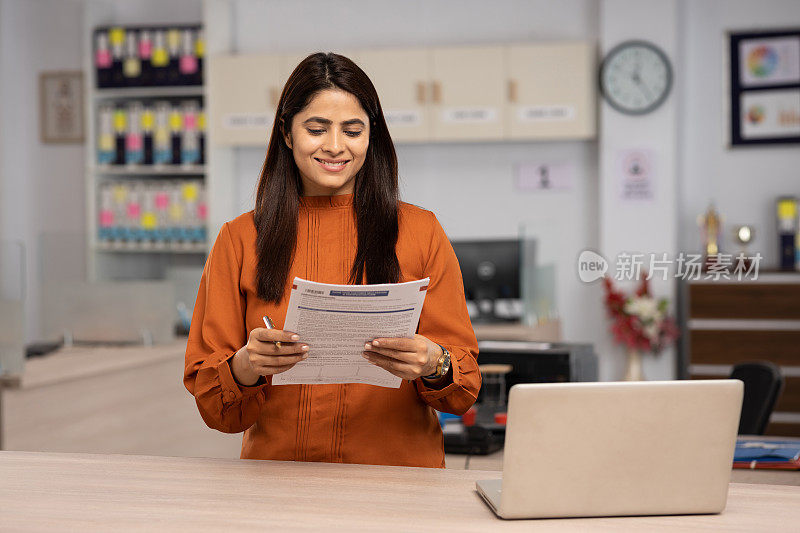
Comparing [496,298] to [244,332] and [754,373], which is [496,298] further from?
[244,332]

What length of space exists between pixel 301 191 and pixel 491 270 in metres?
3.21

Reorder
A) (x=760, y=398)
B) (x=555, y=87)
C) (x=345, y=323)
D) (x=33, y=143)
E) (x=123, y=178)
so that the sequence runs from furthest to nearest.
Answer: (x=33, y=143)
(x=123, y=178)
(x=555, y=87)
(x=760, y=398)
(x=345, y=323)

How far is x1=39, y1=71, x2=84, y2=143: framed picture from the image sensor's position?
580 cm

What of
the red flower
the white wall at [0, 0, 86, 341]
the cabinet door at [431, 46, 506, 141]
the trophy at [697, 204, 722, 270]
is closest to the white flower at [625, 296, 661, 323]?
the red flower

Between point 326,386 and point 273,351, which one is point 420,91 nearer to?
point 326,386

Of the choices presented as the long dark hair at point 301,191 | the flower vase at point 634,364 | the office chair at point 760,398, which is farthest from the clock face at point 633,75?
the long dark hair at point 301,191

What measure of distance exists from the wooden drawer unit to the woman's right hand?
3750mm

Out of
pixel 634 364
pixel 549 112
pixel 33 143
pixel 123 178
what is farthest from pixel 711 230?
pixel 33 143

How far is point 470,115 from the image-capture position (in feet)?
17.0

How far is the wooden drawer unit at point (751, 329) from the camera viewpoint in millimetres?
4707

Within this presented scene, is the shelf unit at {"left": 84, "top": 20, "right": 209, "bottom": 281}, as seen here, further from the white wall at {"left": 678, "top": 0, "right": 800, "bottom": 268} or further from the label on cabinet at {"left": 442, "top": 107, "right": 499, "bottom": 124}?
the white wall at {"left": 678, "top": 0, "right": 800, "bottom": 268}

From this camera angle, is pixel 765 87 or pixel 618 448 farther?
pixel 765 87

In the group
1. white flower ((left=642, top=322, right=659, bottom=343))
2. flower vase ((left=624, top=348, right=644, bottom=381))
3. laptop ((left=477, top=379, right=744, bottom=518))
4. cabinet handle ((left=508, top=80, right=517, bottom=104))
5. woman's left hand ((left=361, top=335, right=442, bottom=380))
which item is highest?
cabinet handle ((left=508, top=80, right=517, bottom=104))

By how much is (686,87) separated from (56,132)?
4006 millimetres
